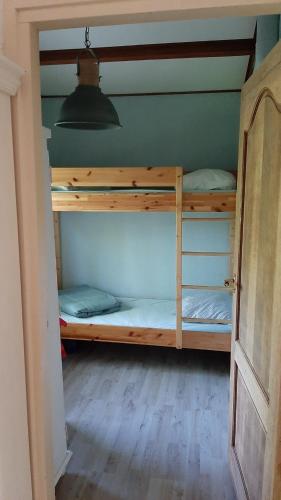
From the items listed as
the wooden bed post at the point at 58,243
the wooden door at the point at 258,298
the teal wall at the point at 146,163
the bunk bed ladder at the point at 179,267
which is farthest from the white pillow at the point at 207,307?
the wooden bed post at the point at 58,243

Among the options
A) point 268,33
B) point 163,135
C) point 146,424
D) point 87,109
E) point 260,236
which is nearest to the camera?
point 260,236

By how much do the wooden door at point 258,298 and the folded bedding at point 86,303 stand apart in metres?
1.84

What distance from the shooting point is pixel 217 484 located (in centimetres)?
196

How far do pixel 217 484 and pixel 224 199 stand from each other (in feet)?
6.50

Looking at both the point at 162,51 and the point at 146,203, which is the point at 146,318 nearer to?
the point at 146,203

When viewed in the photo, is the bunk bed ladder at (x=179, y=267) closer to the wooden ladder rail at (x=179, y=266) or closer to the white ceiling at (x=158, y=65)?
the wooden ladder rail at (x=179, y=266)

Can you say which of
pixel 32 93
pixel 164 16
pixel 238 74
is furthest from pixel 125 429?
pixel 238 74

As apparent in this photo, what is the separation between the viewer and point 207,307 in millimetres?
3238

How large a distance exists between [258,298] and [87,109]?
1282 millimetres

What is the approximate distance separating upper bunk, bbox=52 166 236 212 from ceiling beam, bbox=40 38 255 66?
0.89m

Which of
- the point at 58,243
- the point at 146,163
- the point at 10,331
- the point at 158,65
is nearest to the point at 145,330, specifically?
the point at 58,243

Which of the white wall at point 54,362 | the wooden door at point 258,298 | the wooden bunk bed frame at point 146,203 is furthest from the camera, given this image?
the wooden bunk bed frame at point 146,203

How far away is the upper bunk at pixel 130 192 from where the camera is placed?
10.1 feet

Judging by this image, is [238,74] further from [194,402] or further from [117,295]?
[194,402]
